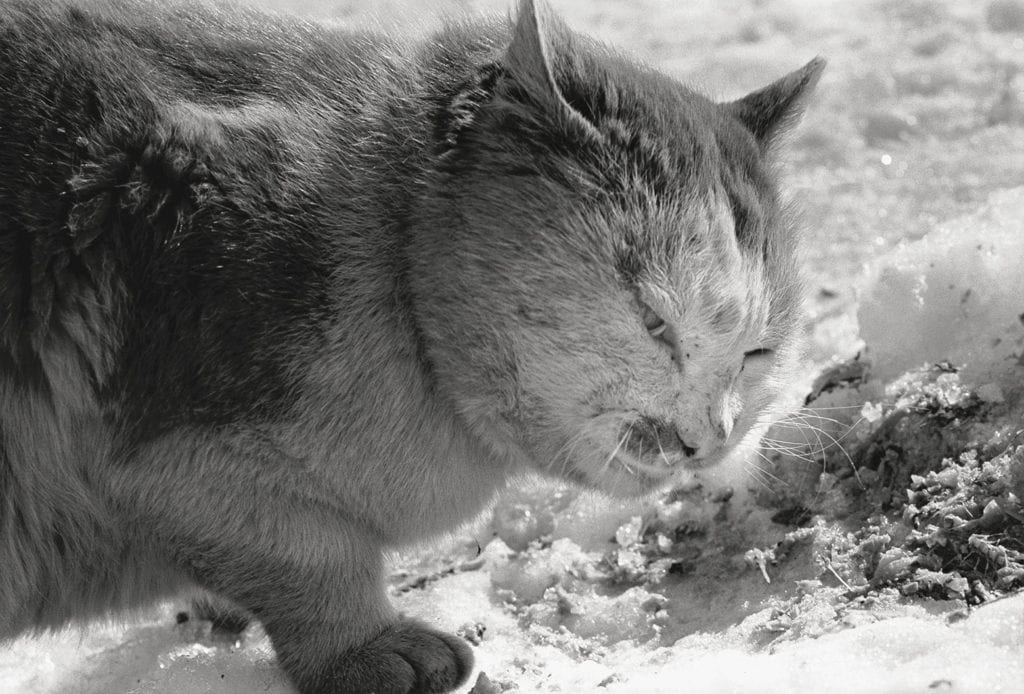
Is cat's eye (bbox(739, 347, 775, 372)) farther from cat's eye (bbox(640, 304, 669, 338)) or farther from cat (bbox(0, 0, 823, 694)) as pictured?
cat's eye (bbox(640, 304, 669, 338))

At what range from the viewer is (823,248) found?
4.91 meters

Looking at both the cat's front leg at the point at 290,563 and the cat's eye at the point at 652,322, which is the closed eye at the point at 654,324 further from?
the cat's front leg at the point at 290,563

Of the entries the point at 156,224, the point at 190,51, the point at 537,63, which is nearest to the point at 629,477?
the point at 537,63

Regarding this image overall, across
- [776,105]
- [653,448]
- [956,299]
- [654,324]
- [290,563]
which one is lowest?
[290,563]

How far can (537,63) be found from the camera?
2.51 m

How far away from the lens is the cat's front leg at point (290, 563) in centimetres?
256

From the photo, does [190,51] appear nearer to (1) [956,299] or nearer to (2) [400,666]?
(2) [400,666]

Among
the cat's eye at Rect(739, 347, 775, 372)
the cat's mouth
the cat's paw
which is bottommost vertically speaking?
the cat's paw

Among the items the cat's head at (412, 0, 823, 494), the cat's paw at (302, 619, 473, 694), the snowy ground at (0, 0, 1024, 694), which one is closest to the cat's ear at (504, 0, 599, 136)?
the cat's head at (412, 0, 823, 494)

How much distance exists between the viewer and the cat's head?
8.11 ft

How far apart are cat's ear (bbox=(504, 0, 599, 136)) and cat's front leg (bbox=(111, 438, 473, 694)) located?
95 cm

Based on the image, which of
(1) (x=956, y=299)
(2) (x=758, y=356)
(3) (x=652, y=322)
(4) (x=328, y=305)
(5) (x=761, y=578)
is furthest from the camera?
(1) (x=956, y=299)

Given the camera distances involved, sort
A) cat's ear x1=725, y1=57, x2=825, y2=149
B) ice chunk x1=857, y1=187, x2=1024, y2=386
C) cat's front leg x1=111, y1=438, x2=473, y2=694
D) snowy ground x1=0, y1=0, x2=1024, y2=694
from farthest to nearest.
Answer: ice chunk x1=857, y1=187, x2=1024, y2=386 → cat's ear x1=725, y1=57, x2=825, y2=149 → cat's front leg x1=111, y1=438, x2=473, y2=694 → snowy ground x1=0, y1=0, x2=1024, y2=694

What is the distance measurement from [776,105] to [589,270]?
33.7 inches
